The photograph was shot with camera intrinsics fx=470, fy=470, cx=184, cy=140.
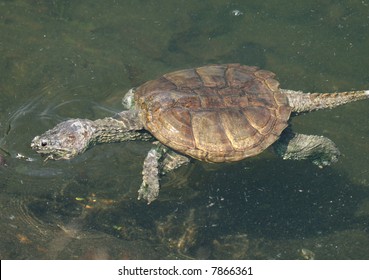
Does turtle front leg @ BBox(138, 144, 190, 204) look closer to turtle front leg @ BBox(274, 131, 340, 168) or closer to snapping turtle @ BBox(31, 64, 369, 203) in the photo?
snapping turtle @ BBox(31, 64, 369, 203)

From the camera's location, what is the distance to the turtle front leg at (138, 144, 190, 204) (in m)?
6.12

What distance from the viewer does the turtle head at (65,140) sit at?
232 inches

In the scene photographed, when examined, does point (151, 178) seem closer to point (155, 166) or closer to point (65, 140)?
point (155, 166)

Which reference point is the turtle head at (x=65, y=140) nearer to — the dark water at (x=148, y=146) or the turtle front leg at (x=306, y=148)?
the dark water at (x=148, y=146)

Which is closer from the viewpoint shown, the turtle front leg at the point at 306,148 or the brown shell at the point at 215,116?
the brown shell at the point at 215,116

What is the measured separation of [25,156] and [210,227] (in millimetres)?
2788

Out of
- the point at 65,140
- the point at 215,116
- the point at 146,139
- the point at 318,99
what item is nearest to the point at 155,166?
the point at 146,139

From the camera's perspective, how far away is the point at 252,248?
6.22m

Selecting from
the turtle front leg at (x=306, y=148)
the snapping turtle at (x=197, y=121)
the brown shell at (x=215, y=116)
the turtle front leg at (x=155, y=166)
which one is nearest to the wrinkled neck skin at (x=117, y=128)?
the snapping turtle at (x=197, y=121)

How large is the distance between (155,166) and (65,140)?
47.0 inches

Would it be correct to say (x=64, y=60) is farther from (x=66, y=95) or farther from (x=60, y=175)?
(x=60, y=175)

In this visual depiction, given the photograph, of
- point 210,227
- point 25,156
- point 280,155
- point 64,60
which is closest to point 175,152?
point 210,227

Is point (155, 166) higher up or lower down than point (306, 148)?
higher up

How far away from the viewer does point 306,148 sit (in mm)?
6668
